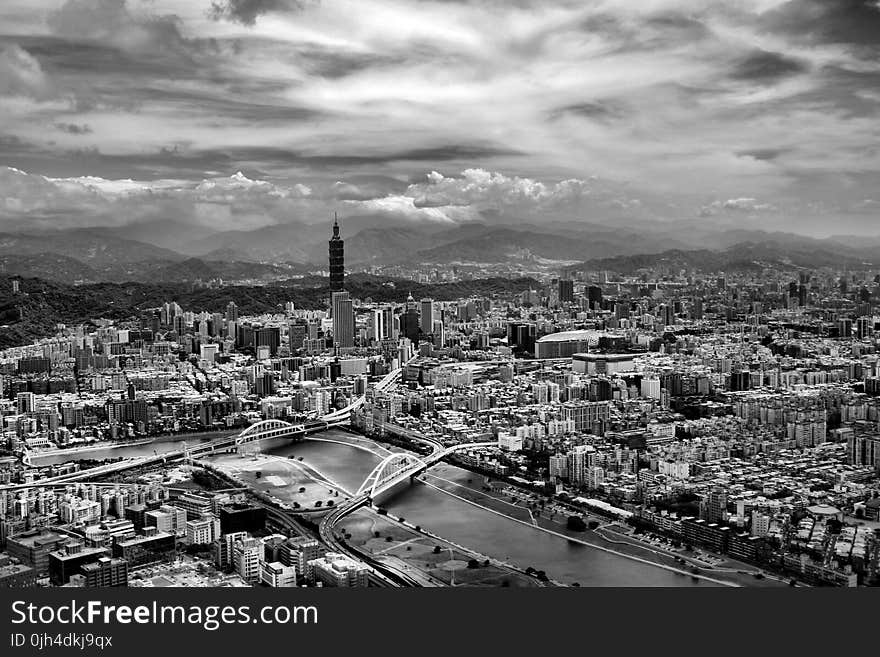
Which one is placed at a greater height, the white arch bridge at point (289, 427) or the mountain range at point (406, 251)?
the mountain range at point (406, 251)

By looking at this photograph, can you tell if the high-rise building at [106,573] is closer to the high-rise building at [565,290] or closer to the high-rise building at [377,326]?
the high-rise building at [377,326]

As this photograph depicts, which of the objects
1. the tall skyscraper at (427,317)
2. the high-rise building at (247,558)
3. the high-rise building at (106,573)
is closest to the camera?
the high-rise building at (106,573)

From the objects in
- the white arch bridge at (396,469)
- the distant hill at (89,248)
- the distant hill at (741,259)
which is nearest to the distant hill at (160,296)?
the distant hill at (89,248)

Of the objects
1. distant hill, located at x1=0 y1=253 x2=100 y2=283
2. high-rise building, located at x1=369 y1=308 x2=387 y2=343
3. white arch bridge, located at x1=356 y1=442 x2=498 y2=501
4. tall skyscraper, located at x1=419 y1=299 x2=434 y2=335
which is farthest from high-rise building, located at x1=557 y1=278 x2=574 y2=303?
white arch bridge, located at x1=356 y1=442 x2=498 y2=501

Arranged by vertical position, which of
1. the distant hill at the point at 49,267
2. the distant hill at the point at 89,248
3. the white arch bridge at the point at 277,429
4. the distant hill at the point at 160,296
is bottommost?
the white arch bridge at the point at 277,429

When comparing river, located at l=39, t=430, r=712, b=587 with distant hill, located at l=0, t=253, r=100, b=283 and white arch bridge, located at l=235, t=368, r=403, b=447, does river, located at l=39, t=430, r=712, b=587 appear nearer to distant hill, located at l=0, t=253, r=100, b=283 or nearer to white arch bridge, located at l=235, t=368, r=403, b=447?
white arch bridge, located at l=235, t=368, r=403, b=447

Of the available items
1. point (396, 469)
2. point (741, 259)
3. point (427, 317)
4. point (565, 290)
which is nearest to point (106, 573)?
point (396, 469)

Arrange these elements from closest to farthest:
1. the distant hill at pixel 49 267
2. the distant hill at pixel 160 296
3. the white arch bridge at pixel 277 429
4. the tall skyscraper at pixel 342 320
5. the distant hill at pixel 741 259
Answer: the white arch bridge at pixel 277 429 → the distant hill at pixel 741 259 → the distant hill at pixel 49 267 → the distant hill at pixel 160 296 → the tall skyscraper at pixel 342 320

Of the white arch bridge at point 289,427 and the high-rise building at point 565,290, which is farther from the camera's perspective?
the high-rise building at point 565,290
